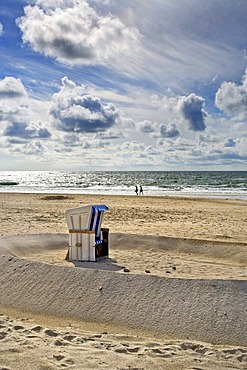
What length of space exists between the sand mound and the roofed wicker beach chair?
4.01 feet

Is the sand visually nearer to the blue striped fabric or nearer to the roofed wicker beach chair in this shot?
the roofed wicker beach chair

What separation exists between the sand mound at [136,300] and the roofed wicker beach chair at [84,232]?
122 centimetres

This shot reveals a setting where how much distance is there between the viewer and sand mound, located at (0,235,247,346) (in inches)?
221

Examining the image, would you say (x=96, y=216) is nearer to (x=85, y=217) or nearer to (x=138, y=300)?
(x=85, y=217)

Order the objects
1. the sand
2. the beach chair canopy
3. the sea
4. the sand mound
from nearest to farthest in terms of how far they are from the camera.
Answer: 1. the sand
2. the sand mound
3. the beach chair canopy
4. the sea

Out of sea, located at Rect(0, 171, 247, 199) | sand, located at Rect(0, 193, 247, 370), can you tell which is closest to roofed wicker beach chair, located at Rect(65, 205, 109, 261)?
sand, located at Rect(0, 193, 247, 370)

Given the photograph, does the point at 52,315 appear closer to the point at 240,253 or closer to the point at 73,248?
the point at 73,248

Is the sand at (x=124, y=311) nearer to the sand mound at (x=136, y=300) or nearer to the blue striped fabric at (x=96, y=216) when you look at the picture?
the sand mound at (x=136, y=300)

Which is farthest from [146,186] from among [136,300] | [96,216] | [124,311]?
[124,311]

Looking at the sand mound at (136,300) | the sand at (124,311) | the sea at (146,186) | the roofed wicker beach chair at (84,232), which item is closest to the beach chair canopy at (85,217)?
the roofed wicker beach chair at (84,232)

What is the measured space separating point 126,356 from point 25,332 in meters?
1.41

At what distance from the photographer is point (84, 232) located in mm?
8352

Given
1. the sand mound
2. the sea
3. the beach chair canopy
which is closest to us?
the sand mound

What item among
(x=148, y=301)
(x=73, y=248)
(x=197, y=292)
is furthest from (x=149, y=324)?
(x=73, y=248)
